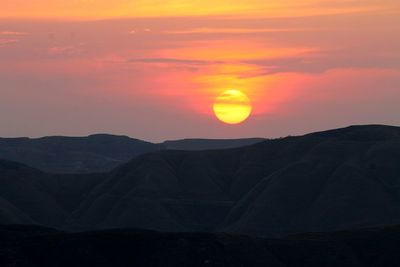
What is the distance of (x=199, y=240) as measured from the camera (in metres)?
115

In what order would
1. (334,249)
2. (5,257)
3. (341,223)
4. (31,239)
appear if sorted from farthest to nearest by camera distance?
(341,223) → (334,249) → (31,239) → (5,257)

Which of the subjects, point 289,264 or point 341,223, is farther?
point 341,223

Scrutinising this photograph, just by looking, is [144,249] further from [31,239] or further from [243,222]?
[243,222]

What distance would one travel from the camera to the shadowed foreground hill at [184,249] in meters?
108

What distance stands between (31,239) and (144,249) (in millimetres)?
13577

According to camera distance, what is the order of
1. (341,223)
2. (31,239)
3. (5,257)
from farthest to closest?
(341,223) < (31,239) < (5,257)

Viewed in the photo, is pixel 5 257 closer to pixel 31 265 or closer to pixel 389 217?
pixel 31 265

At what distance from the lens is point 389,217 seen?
188375 mm

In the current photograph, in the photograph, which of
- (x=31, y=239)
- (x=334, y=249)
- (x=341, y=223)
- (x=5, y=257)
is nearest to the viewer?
(x=5, y=257)

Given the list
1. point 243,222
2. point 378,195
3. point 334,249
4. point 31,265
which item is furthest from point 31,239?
point 378,195

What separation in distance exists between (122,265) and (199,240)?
1131cm

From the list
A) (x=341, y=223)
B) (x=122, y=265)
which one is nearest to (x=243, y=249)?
(x=122, y=265)

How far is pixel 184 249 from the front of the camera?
369 feet

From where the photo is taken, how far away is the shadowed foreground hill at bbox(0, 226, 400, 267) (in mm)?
107750
